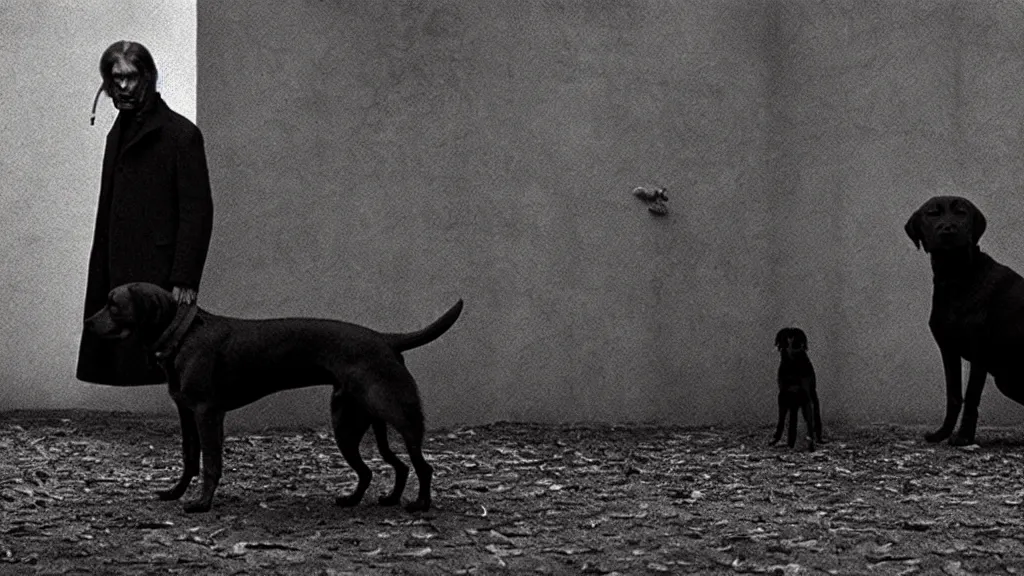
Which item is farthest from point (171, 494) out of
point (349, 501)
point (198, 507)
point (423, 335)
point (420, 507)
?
point (423, 335)

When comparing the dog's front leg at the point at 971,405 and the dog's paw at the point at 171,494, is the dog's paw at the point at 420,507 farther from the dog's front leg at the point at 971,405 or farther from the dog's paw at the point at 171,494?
the dog's front leg at the point at 971,405

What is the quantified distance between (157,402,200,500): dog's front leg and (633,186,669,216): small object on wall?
376cm

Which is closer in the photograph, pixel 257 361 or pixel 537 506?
pixel 257 361

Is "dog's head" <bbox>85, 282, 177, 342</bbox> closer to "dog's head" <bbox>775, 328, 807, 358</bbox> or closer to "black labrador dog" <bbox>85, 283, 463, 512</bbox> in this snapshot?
"black labrador dog" <bbox>85, 283, 463, 512</bbox>

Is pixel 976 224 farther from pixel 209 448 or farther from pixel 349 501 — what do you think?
pixel 209 448

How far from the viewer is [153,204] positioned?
6.34m

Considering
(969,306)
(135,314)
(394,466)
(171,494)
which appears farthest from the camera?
(969,306)

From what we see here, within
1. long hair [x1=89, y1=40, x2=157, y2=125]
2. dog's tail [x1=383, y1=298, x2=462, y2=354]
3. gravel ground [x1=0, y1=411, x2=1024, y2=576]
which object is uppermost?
long hair [x1=89, y1=40, x2=157, y2=125]

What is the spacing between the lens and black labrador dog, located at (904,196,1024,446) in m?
7.00

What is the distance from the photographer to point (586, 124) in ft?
27.2

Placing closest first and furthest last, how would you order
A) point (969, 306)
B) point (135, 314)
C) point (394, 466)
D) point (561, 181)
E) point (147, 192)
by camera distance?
point (135, 314) → point (394, 466) → point (147, 192) → point (969, 306) → point (561, 181)

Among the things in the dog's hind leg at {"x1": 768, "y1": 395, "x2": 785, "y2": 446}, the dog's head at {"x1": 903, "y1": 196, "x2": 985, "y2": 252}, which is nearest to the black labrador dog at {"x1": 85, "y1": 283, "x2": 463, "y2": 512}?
the dog's hind leg at {"x1": 768, "y1": 395, "x2": 785, "y2": 446}

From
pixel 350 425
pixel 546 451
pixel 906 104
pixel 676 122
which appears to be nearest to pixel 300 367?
pixel 350 425

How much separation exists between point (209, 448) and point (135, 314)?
1.91 ft
